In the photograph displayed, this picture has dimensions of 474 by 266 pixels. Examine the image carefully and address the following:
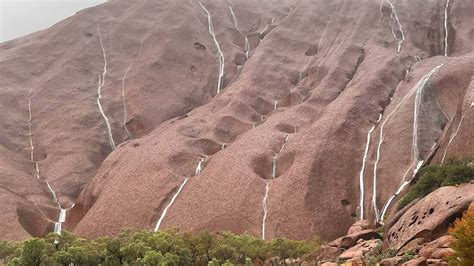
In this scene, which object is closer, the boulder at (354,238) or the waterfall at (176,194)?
the boulder at (354,238)

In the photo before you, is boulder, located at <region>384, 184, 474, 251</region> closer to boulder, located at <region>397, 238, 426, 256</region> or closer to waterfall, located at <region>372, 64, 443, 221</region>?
boulder, located at <region>397, 238, 426, 256</region>

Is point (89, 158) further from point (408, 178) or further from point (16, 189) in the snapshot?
point (408, 178)

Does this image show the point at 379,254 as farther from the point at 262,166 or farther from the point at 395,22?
the point at 395,22

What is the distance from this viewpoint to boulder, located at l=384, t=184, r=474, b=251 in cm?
3158

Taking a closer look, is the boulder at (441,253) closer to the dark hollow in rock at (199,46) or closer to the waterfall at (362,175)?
the waterfall at (362,175)

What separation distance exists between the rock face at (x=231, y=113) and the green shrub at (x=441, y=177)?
593cm

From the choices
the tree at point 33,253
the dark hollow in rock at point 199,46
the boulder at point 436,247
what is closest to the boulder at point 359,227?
the boulder at point 436,247

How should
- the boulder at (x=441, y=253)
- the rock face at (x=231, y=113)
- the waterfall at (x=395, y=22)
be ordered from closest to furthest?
the boulder at (x=441, y=253) < the rock face at (x=231, y=113) < the waterfall at (x=395, y=22)

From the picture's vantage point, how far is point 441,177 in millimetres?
45156

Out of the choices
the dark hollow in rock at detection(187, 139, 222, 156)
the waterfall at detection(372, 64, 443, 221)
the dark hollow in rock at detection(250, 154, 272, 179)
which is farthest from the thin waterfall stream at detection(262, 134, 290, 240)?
the waterfall at detection(372, 64, 443, 221)

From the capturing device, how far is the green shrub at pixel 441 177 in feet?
137

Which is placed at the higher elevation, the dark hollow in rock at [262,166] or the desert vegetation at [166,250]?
the dark hollow in rock at [262,166]

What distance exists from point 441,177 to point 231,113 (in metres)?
41.4

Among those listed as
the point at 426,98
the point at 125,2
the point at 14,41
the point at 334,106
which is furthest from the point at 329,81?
the point at 14,41
